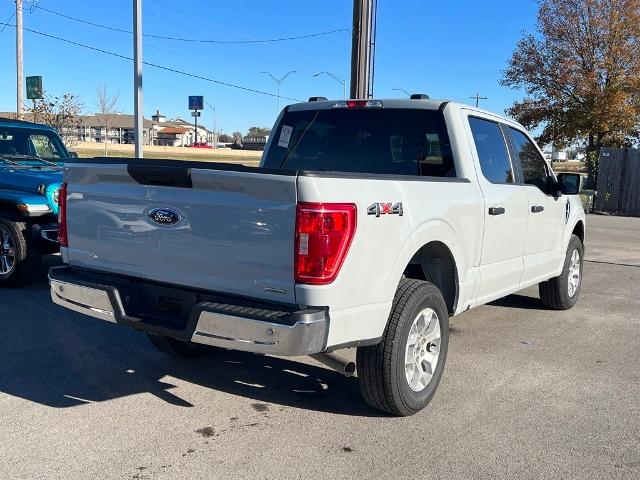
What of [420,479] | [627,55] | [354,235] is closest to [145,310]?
[354,235]

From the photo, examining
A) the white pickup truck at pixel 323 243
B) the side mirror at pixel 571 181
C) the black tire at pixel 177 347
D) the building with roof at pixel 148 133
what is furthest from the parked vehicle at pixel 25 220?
the building with roof at pixel 148 133

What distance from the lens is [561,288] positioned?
6.95m

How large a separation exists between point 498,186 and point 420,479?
2.58 m

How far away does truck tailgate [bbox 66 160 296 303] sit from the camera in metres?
3.35

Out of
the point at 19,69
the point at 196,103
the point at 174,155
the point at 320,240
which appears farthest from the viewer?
the point at 196,103

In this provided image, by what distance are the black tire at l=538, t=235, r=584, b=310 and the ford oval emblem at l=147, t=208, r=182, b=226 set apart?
15.2 ft

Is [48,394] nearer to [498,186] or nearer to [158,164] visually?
[158,164]

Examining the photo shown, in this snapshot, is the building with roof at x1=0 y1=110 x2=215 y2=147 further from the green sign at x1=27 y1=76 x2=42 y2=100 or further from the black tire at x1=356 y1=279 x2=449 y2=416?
the black tire at x1=356 y1=279 x2=449 y2=416

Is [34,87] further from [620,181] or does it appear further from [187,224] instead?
[187,224]

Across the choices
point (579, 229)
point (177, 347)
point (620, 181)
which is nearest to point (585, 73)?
point (620, 181)

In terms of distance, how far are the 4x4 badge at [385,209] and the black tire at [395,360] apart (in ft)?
1.75

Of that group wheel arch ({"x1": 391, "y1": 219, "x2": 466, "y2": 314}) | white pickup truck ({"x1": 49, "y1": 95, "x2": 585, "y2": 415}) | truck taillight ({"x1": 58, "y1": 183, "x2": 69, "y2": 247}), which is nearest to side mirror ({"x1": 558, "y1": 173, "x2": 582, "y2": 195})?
white pickup truck ({"x1": 49, "y1": 95, "x2": 585, "y2": 415})

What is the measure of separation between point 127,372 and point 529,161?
399 centimetres

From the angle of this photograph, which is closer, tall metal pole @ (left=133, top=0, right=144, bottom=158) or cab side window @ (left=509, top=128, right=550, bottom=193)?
cab side window @ (left=509, top=128, right=550, bottom=193)
